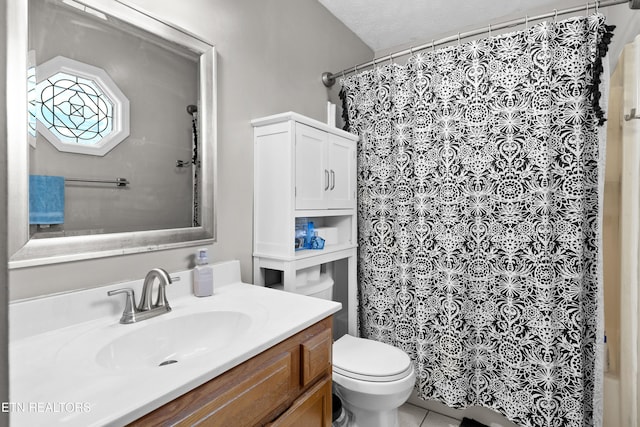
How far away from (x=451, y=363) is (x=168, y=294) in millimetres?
1489

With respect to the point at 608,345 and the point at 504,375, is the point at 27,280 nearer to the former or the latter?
the point at 504,375

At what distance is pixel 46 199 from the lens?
3.13ft

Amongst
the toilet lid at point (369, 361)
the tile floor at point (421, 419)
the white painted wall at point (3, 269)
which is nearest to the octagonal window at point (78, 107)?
the white painted wall at point (3, 269)

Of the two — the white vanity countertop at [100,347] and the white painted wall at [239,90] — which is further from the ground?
the white painted wall at [239,90]

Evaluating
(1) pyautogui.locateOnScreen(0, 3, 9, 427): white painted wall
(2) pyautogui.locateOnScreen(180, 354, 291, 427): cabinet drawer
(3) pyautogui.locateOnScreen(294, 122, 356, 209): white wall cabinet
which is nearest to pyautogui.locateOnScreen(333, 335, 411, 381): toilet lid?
(2) pyautogui.locateOnScreen(180, 354, 291, 427): cabinet drawer

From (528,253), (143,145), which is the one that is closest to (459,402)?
(528,253)

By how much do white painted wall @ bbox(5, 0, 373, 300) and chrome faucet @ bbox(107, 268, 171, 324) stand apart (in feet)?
0.36

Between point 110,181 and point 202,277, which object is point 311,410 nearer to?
point 202,277

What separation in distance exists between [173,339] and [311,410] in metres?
0.51

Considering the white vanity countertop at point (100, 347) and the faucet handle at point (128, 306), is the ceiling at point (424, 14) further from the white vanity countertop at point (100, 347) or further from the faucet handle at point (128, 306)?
the faucet handle at point (128, 306)

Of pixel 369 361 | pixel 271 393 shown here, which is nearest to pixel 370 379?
pixel 369 361

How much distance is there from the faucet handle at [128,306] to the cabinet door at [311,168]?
2.54ft

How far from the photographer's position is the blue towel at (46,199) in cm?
93

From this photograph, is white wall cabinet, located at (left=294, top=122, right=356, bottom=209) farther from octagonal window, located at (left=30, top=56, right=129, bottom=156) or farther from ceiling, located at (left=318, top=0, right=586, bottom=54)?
ceiling, located at (left=318, top=0, right=586, bottom=54)
